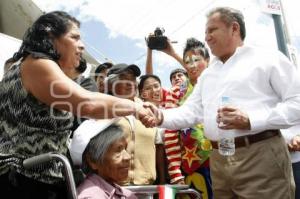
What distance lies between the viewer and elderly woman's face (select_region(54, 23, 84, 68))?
83.4 inches

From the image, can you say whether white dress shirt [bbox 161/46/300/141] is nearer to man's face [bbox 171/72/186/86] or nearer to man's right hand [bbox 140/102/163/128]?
man's right hand [bbox 140/102/163/128]

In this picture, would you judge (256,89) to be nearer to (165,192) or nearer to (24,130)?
(165,192)

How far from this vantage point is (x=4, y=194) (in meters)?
1.92

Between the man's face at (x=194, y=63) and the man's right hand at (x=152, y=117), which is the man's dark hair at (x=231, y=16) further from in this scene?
the man's face at (x=194, y=63)

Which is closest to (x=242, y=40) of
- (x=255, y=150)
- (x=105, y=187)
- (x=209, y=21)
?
(x=209, y=21)

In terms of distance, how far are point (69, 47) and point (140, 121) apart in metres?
0.84

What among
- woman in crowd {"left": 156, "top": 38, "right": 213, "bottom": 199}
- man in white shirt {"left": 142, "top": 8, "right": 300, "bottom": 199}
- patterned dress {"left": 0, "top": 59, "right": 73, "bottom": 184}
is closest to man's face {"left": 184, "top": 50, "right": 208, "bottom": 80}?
woman in crowd {"left": 156, "top": 38, "right": 213, "bottom": 199}

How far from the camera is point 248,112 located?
2670mm

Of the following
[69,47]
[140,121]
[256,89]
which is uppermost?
[69,47]

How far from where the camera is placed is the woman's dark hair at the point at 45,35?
6.61ft

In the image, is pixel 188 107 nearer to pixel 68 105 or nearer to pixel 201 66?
pixel 201 66

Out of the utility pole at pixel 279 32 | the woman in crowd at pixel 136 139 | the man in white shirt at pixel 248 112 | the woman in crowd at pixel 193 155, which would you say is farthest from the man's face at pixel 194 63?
the utility pole at pixel 279 32

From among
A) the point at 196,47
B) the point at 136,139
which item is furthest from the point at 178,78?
the point at 136,139

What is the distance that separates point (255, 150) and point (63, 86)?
138 centimetres
